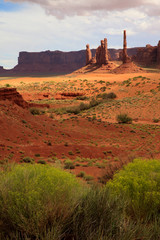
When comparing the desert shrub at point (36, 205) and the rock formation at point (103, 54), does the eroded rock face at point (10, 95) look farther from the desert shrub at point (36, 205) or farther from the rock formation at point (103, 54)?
the rock formation at point (103, 54)

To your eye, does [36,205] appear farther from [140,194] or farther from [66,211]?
[140,194]

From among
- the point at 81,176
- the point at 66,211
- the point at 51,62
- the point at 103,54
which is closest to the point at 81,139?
the point at 81,176

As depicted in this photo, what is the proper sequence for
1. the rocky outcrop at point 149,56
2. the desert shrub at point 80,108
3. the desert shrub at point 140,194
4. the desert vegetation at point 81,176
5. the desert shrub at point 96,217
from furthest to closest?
the rocky outcrop at point 149,56, the desert shrub at point 80,108, the desert shrub at point 140,194, the desert vegetation at point 81,176, the desert shrub at point 96,217

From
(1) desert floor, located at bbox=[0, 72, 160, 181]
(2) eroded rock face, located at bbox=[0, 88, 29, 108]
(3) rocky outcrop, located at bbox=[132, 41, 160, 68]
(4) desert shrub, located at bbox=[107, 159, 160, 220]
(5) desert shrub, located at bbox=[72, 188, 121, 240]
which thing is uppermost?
(3) rocky outcrop, located at bbox=[132, 41, 160, 68]

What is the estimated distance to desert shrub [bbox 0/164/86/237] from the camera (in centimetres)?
314

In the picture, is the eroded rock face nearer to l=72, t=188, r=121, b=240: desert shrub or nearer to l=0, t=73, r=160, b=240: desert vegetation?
l=0, t=73, r=160, b=240: desert vegetation

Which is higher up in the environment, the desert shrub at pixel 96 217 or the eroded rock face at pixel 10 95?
the eroded rock face at pixel 10 95

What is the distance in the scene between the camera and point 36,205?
3.28 metres

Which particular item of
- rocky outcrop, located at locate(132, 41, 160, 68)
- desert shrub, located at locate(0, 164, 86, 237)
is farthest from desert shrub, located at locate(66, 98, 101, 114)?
rocky outcrop, located at locate(132, 41, 160, 68)

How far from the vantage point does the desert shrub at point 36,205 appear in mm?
3143

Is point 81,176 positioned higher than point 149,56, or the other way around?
point 149,56

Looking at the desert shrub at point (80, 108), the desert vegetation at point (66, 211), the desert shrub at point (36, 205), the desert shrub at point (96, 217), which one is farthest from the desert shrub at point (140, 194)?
the desert shrub at point (80, 108)

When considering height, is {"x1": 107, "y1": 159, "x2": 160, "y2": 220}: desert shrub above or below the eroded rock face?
below

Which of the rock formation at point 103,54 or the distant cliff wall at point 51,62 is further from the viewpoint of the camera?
the distant cliff wall at point 51,62
